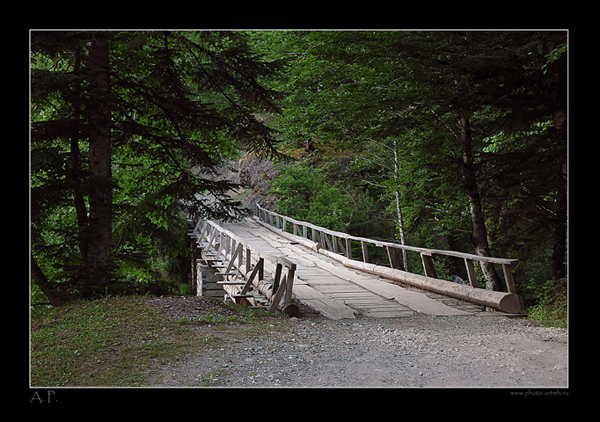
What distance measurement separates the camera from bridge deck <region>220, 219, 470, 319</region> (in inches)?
284

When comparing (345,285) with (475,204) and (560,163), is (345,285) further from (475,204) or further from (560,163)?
(560,163)

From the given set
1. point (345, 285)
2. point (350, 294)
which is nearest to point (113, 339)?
Result: point (350, 294)

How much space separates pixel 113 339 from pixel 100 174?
115 inches

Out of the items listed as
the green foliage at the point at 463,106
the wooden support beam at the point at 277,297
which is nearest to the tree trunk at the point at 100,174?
the wooden support beam at the point at 277,297

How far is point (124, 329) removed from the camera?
5.10 metres

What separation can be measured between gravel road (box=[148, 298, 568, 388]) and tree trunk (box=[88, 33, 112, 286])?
249 cm

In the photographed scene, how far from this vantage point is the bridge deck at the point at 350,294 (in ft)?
23.7

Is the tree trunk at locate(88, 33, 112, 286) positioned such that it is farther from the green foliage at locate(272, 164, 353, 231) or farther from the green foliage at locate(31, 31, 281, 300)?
the green foliage at locate(272, 164, 353, 231)

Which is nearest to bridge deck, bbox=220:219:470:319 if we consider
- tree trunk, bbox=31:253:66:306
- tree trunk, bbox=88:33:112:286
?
tree trunk, bbox=88:33:112:286

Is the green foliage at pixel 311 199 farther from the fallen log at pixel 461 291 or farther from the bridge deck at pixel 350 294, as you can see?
the fallen log at pixel 461 291

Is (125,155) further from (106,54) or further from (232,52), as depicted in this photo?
(232,52)

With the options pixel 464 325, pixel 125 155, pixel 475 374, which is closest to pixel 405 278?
pixel 464 325

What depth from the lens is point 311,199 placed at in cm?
2062

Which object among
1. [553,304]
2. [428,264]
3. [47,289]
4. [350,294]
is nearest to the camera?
[47,289]
